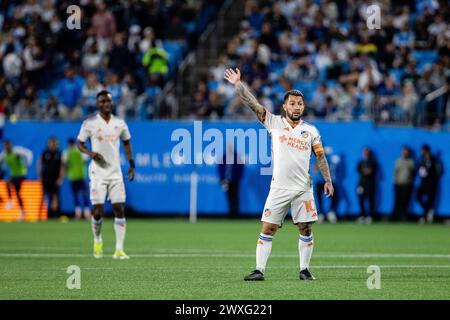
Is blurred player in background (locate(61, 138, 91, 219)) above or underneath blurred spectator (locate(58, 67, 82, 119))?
underneath

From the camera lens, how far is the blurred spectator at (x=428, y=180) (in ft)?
104

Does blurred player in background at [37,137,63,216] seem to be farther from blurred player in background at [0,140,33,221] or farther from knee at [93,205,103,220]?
knee at [93,205,103,220]

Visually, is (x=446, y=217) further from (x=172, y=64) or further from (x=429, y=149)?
(x=172, y=64)

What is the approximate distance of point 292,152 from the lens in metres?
14.1

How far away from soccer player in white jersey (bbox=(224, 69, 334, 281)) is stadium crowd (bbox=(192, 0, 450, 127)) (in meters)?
17.7

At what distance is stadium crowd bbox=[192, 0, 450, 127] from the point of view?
1265 inches

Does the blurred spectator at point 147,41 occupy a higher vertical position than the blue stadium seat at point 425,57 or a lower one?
higher

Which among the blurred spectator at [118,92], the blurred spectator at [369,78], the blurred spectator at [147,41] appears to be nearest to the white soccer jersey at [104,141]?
the blurred spectator at [118,92]

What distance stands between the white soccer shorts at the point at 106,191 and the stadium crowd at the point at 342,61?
1410 cm

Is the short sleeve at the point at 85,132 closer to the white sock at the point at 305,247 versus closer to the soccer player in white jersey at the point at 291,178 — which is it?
the soccer player in white jersey at the point at 291,178

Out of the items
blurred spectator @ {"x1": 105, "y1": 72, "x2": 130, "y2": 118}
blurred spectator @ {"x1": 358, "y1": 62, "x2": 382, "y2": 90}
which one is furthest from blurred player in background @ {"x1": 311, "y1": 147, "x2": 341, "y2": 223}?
blurred spectator @ {"x1": 105, "y1": 72, "x2": 130, "y2": 118}

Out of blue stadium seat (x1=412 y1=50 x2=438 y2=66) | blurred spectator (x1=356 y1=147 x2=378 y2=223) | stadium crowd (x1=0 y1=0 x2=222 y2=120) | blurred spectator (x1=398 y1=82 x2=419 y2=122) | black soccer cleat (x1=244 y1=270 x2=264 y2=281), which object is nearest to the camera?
black soccer cleat (x1=244 y1=270 x2=264 y2=281)

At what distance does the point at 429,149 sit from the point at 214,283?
19412mm
